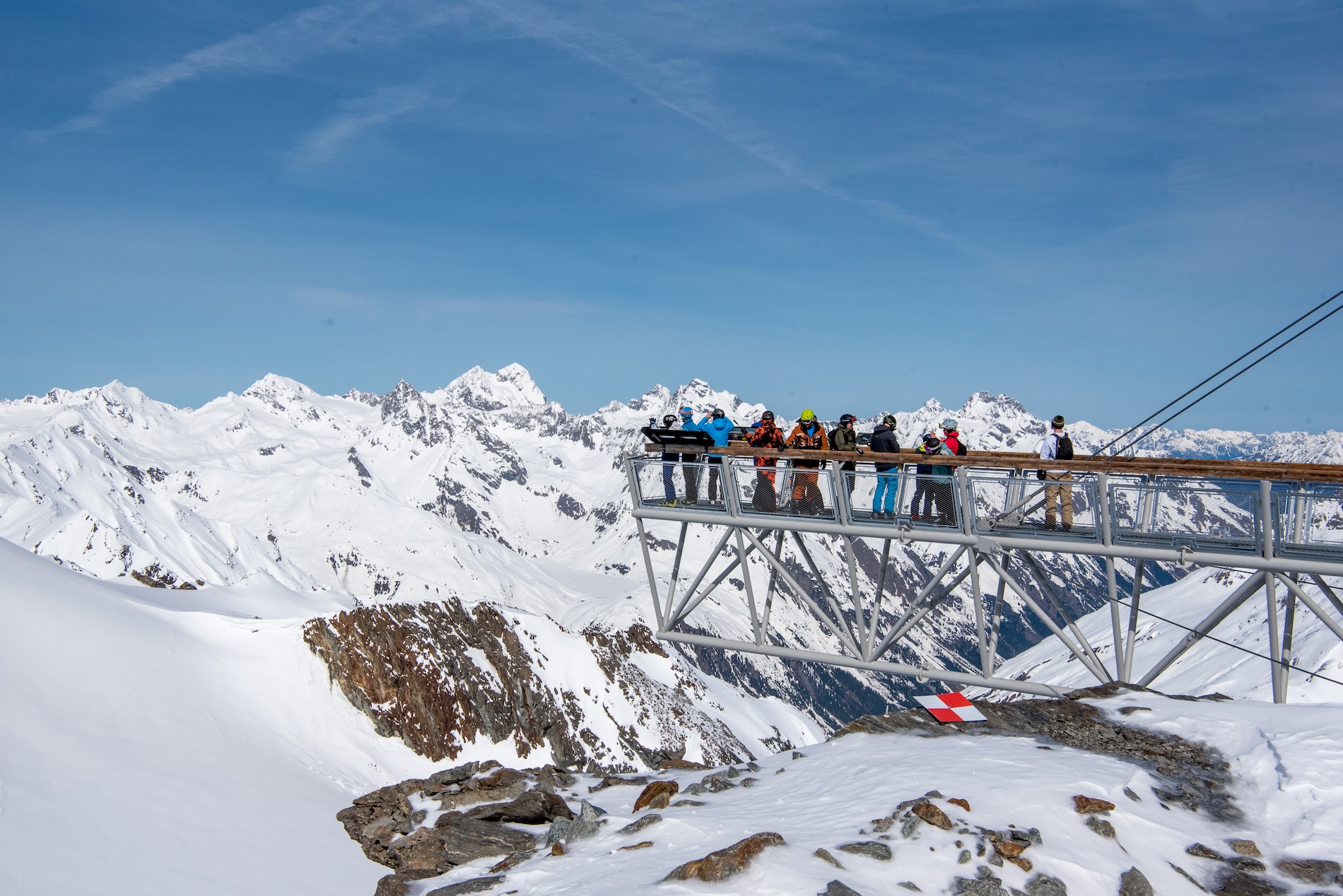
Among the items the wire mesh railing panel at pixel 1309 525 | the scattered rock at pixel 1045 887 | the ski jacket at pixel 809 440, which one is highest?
the ski jacket at pixel 809 440

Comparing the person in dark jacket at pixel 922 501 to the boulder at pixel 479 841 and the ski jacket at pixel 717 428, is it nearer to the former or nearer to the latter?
the ski jacket at pixel 717 428

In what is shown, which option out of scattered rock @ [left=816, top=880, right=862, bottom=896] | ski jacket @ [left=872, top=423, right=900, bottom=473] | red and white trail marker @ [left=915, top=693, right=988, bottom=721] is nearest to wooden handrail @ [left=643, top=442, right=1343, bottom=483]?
ski jacket @ [left=872, top=423, right=900, bottom=473]

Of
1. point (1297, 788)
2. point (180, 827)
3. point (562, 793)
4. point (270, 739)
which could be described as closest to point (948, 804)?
point (1297, 788)

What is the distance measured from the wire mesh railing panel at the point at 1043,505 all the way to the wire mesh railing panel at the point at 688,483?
663 centimetres

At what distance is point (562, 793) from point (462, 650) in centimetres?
6277

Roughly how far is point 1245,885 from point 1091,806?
7.43 feet

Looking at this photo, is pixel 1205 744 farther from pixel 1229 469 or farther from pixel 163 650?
pixel 163 650

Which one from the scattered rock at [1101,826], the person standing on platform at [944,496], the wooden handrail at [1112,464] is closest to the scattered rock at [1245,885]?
the scattered rock at [1101,826]

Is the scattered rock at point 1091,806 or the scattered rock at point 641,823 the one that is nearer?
the scattered rock at point 1091,806

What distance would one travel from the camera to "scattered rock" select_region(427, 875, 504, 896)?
15492 mm

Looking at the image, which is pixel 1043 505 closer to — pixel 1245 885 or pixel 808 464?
pixel 808 464

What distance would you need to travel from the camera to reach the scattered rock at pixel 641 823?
1692 cm

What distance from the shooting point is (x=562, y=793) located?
22984 mm

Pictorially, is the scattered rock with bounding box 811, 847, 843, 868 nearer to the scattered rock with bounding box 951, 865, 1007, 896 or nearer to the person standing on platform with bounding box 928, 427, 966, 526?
the scattered rock with bounding box 951, 865, 1007, 896
